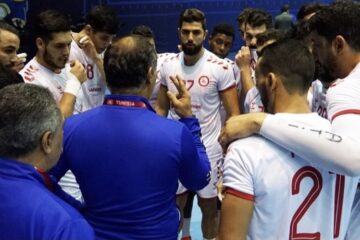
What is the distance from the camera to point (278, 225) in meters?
1.77

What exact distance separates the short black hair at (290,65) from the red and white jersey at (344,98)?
0.13 m

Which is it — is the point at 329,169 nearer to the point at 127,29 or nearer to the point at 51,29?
the point at 51,29

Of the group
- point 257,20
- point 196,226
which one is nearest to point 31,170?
point 196,226

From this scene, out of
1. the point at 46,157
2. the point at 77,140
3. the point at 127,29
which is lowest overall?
the point at 127,29

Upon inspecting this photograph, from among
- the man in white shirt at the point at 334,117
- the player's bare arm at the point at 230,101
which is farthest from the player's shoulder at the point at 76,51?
the man in white shirt at the point at 334,117

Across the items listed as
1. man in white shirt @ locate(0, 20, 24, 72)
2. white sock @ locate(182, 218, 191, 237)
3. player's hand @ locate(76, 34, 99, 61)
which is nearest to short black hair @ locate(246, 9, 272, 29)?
player's hand @ locate(76, 34, 99, 61)

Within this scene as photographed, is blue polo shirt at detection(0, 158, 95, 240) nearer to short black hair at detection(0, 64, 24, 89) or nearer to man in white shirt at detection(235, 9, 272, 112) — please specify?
short black hair at detection(0, 64, 24, 89)

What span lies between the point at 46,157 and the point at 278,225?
2.71ft

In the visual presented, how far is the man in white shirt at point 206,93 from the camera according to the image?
4.50 m

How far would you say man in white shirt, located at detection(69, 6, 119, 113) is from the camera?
14.0 ft

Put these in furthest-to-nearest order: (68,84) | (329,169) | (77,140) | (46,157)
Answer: (68,84) < (77,140) < (329,169) < (46,157)

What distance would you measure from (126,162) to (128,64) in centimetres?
40

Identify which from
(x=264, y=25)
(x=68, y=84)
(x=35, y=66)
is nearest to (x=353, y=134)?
(x=68, y=84)

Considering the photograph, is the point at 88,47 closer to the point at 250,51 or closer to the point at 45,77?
the point at 45,77
